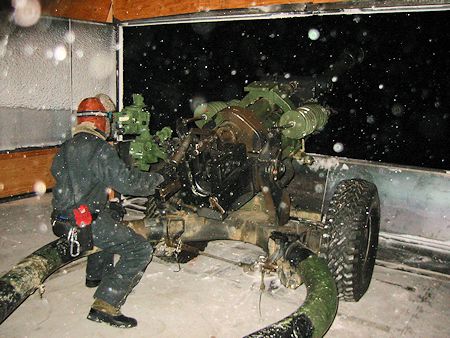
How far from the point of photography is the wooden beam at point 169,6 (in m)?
5.70

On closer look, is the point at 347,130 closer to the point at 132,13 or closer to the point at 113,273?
the point at 132,13

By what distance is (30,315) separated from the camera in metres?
3.66

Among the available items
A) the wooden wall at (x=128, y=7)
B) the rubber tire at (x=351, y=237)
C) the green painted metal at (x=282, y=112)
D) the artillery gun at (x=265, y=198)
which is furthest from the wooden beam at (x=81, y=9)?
the rubber tire at (x=351, y=237)

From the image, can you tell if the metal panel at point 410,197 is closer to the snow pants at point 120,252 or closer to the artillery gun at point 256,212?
the artillery gun at point 256,212

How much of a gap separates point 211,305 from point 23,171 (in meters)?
4.75

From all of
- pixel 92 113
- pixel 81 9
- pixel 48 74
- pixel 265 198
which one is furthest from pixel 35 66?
pixel 265 198

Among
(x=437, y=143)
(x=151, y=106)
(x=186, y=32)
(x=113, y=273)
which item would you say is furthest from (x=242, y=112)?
(x=186, y=32)

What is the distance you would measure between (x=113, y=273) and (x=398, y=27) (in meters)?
6.44

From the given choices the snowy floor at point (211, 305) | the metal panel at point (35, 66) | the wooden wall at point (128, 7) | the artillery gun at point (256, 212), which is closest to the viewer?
the snowy floor at point (211, 305)

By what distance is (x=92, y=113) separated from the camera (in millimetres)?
3576

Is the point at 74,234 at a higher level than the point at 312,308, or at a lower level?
higher

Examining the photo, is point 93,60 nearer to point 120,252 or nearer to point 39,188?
→ point 39,188

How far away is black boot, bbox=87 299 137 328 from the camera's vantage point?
3.51 metres

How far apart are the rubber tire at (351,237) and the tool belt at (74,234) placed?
223 cm
